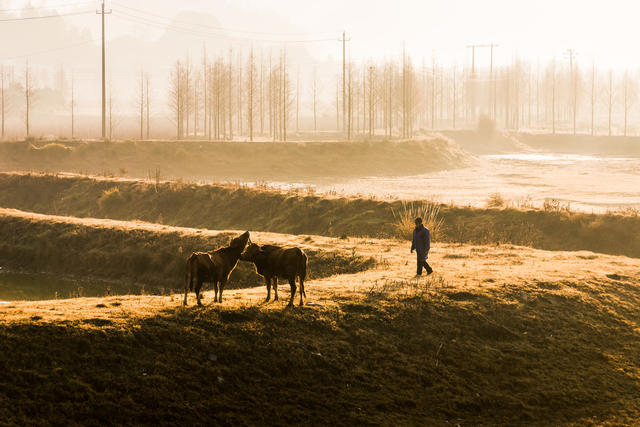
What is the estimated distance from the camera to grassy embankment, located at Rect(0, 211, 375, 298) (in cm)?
3028

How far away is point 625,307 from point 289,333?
1127 centimetres

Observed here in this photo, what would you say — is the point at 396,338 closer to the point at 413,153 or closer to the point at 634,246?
the point at 634,246

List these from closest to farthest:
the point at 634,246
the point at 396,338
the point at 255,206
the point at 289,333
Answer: the point at 289,333 → the point at 396,338 → the point at 634,246 → the point at 255,206

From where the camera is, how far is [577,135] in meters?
128

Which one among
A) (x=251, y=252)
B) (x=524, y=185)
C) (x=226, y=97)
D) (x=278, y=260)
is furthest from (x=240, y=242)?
(x=226, y=97)

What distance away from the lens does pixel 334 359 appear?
14141 millimetres

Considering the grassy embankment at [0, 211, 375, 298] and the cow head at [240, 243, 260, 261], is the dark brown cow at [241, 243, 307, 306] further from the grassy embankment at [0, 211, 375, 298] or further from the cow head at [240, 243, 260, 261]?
the grassy embankment at [0, 211, 375, 298]

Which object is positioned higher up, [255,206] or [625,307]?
[255,206]

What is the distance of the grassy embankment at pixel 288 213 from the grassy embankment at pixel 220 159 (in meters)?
9.95

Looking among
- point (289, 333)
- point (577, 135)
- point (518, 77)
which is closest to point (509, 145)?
point (577, 135)

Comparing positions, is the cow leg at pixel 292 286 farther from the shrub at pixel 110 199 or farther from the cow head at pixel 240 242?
the shrub at pixel 110 199

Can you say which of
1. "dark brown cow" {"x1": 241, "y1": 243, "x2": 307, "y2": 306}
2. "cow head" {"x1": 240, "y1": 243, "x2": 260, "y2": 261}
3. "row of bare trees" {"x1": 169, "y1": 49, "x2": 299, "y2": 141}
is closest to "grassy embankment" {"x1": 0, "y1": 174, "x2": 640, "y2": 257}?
"dark brown cow" {"x1": 241, "y1": 243, "x2": 307, "y2": 306}

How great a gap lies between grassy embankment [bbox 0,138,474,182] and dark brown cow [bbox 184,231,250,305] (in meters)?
48.5

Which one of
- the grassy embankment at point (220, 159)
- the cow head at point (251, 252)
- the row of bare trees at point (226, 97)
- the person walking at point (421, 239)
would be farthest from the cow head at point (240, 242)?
the row of bare trees at point (226, 97)
